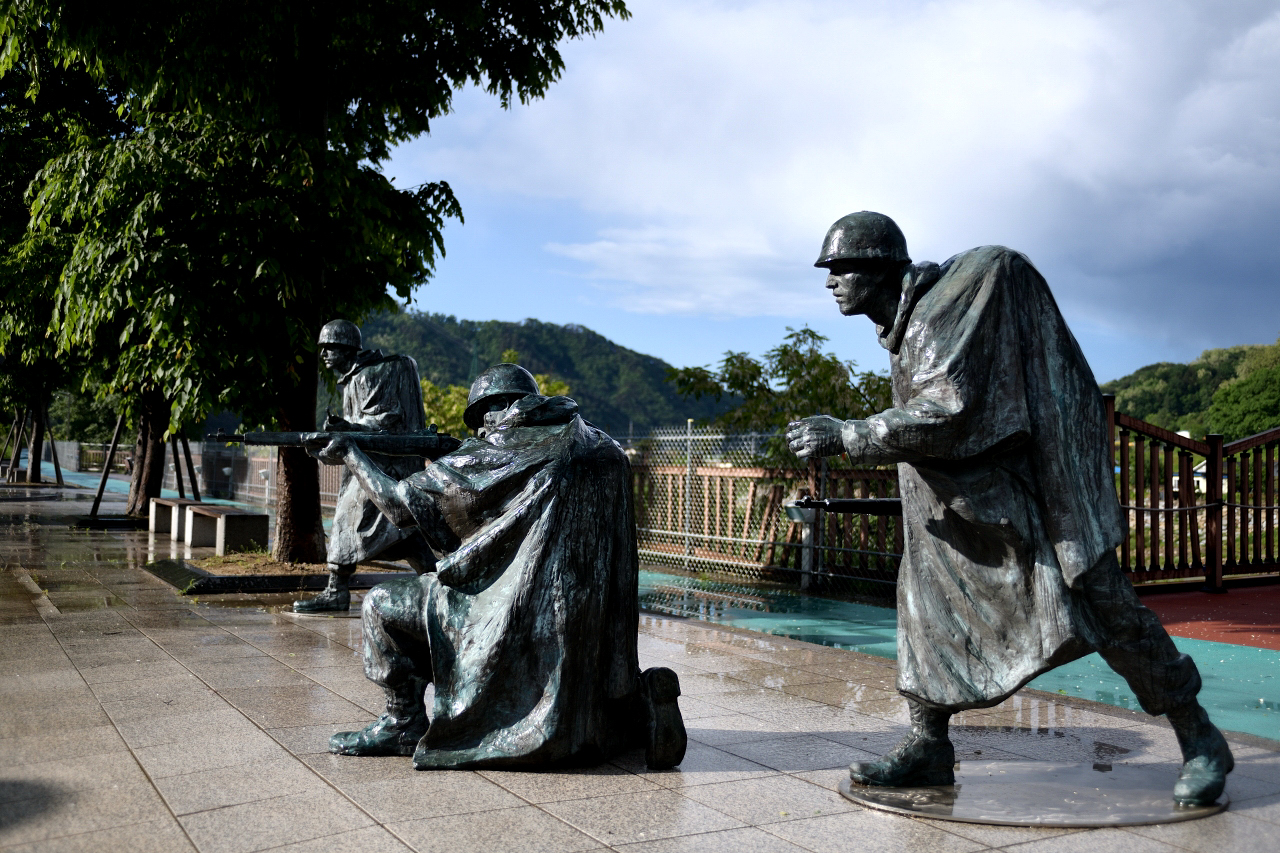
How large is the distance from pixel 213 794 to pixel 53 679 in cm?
256

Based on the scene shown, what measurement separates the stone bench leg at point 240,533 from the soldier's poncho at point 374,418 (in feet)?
16.4

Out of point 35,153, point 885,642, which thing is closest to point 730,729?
point 885,642

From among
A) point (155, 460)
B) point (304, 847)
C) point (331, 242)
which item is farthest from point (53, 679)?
point (155, 460)

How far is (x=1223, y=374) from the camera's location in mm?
53531

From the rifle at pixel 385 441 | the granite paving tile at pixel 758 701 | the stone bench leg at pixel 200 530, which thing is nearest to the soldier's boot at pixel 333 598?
the rifle at pixel 385 441

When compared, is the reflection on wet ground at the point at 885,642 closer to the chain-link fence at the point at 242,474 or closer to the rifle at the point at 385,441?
the rifle at the point at 385,441

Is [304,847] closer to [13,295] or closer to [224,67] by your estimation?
[224,67]

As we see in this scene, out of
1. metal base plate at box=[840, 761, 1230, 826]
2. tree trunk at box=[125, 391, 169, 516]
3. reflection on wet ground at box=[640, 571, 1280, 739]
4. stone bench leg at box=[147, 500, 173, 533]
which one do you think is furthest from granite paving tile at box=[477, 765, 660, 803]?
tree trunk at box=[125, 391, 169, 516]

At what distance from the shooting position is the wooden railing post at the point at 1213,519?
39.8 ft

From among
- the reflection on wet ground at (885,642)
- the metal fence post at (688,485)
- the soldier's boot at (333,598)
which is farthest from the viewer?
the metal fence post at (688,485)

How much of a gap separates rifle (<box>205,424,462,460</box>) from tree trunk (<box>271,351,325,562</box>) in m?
5.58

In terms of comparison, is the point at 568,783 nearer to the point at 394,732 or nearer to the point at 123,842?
the point at 394,732

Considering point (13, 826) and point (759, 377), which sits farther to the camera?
point (759, 377)

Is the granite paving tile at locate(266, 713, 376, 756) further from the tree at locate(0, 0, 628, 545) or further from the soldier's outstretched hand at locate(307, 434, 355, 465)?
the tree at locate(0, 0, 628, 545)
